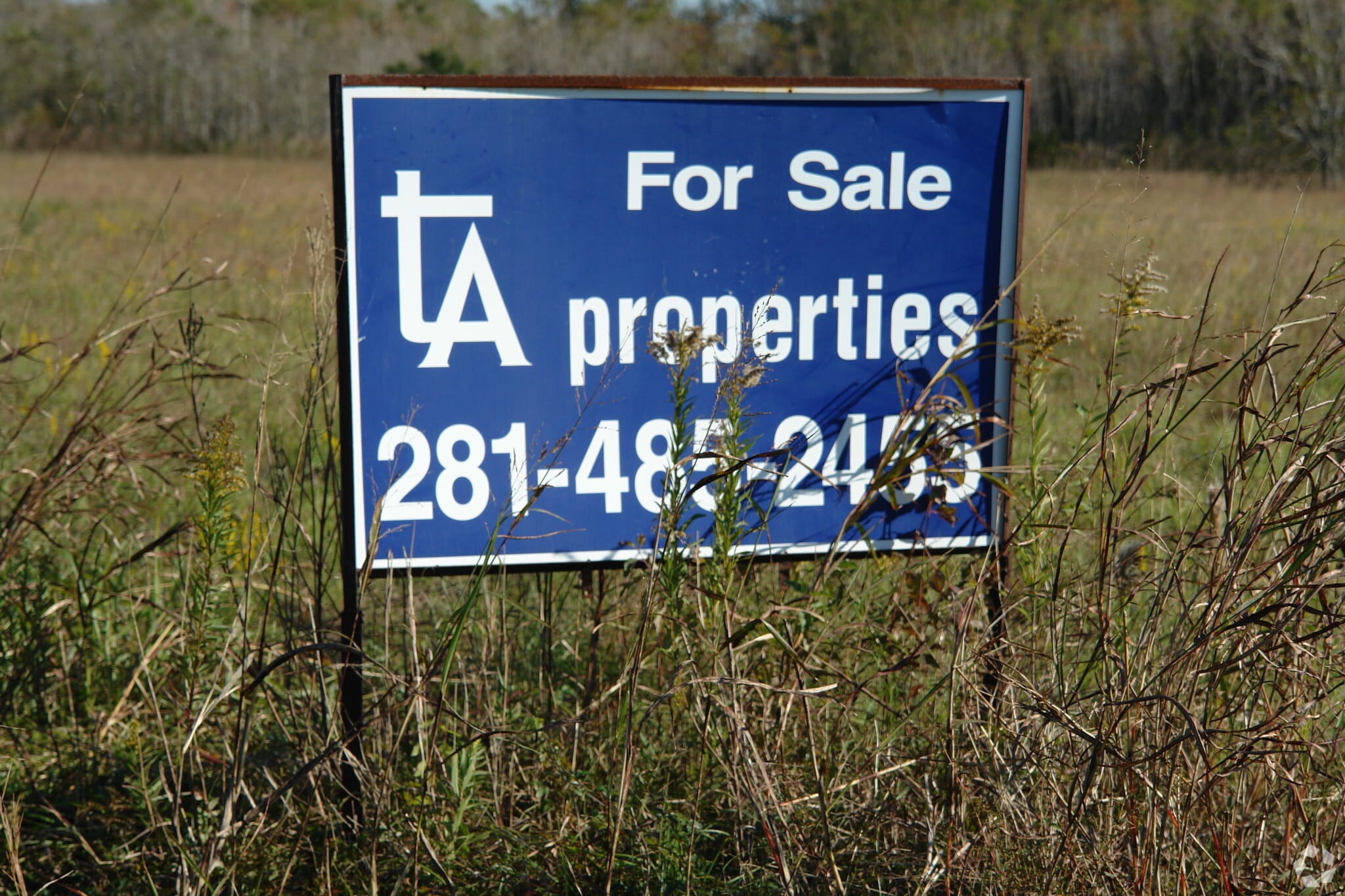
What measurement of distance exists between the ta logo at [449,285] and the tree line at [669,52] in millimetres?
12700

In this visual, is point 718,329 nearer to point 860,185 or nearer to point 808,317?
point 808,317

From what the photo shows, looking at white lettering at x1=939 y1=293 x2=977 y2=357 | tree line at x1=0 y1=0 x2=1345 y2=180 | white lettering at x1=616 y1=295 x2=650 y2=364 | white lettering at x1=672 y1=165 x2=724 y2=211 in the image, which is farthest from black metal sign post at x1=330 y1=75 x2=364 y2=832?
tree line at x1=0 y1=0 x2=1345 y2=180

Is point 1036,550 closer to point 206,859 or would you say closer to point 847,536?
point 847,536

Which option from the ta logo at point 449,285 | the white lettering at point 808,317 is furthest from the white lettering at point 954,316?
the ta logo at point 449,285

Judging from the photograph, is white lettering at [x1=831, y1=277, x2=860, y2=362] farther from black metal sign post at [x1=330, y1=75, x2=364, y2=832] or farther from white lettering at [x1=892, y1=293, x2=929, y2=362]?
black metal sign post at [x1=330, y1=75, x2=364, y2=832]

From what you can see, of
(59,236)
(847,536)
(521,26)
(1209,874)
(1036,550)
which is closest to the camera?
(1209,874)

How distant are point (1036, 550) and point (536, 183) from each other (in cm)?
120

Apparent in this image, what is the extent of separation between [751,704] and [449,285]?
102 cm

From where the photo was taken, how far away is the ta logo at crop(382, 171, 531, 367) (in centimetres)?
208

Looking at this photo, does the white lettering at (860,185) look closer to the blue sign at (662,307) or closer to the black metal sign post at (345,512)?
the blue sign at (662,307)

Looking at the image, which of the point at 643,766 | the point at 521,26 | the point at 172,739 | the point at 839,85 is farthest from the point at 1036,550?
the point at 521,26

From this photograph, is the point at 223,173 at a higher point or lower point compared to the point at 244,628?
higher

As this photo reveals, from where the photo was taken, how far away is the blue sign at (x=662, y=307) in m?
2.09

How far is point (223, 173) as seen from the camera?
2134 cm
